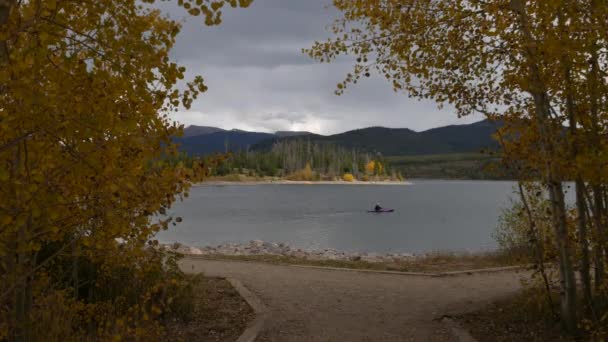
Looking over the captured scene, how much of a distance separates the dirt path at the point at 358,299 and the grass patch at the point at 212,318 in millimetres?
458

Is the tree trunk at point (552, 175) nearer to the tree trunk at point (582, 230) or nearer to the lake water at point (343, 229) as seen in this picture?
the tree trunk at point (582, 230)

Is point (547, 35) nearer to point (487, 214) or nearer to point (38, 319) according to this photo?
point (38, 319)

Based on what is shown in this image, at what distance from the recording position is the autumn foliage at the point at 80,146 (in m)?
3.42

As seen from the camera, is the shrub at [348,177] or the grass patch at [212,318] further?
the shrub at [348,177]

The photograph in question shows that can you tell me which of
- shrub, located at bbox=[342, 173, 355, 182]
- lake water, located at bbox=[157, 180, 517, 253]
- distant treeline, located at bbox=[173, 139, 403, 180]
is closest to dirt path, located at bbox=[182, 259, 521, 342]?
lake water, located at bbox=[157, 180, 517, 253]

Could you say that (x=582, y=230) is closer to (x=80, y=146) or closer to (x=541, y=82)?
(x=541, y=82)

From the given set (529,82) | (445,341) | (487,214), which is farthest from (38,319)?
(487,214)

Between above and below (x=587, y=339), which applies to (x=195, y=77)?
above

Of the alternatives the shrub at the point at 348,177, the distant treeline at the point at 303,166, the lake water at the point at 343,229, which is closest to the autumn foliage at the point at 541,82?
the lake water at the point at 343,229

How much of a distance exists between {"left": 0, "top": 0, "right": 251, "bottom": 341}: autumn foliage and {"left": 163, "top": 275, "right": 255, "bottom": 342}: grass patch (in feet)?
1.50

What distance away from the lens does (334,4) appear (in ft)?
27.1

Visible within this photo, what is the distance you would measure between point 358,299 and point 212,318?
9.10 ft

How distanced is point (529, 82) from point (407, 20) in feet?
7.03

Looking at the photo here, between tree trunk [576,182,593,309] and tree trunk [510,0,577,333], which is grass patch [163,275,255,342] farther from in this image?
tree trunk [576,182,593,309]
